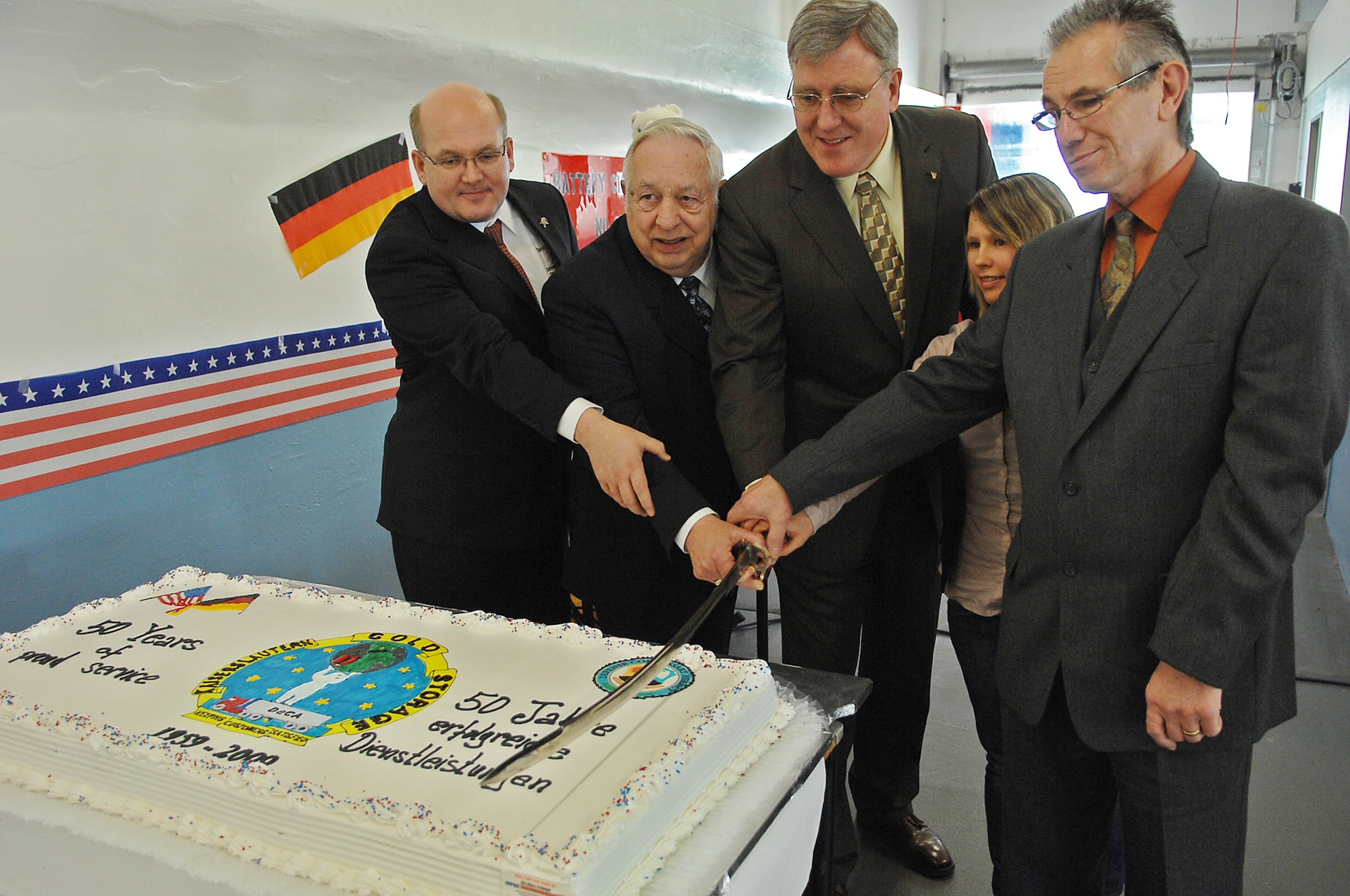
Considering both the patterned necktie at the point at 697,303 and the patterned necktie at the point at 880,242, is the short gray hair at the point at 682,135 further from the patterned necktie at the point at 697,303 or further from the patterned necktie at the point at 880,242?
the patterned necktie at the point at 880,242

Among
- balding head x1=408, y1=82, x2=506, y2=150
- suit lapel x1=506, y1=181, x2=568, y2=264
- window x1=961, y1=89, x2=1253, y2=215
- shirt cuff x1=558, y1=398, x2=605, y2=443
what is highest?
window x1=961, y1=89, x2=1253, y2=215

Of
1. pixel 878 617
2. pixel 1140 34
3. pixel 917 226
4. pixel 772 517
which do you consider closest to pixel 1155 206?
pixel 1140 34

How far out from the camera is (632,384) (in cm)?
197

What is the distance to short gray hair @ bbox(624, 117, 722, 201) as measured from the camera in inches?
74.0

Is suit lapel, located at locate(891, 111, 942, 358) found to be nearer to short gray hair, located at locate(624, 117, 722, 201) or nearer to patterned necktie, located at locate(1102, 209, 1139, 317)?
short gray hair, located at locate(624, 117, 722, 201)

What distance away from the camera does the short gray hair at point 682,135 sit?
1.88 m

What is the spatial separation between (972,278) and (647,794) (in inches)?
50.1

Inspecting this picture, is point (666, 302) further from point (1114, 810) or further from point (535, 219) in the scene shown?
point (1114, 810)

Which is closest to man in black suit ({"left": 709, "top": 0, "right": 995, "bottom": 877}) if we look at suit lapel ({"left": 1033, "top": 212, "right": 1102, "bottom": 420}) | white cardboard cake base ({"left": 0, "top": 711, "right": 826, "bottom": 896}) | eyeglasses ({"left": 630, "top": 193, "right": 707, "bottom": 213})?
eyeglasses ({"left": 630, "top": 193, "right": 707, "bottom": 213})

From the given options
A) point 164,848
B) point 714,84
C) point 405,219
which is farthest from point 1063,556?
point 714,84

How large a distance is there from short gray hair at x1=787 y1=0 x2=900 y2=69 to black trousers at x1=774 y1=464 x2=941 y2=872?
33.0 inches

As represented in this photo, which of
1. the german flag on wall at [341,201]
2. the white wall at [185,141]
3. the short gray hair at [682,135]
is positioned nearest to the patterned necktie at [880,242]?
the short gray hair at [682,135]

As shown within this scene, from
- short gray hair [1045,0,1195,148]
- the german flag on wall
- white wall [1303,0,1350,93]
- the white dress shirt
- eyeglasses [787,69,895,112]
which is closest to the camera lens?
short gray hair [1045,0,1195,148]

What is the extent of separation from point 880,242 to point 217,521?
5.86 ft
